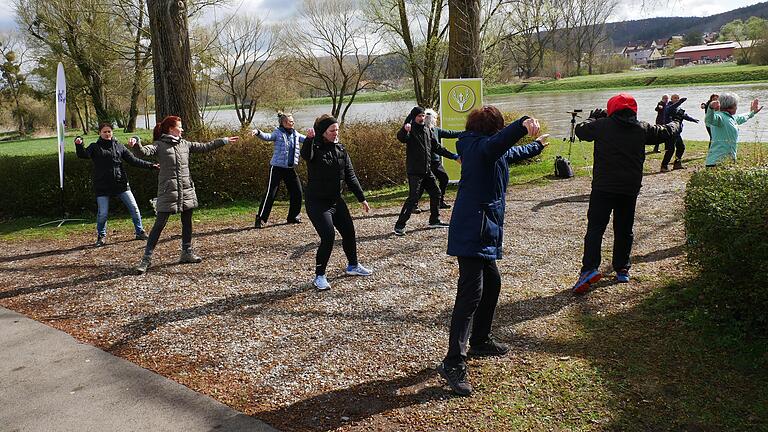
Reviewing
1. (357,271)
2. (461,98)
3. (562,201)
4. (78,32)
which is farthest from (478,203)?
(78,32)

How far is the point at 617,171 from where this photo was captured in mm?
5500

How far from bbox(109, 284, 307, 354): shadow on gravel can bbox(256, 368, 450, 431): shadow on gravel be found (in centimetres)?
201

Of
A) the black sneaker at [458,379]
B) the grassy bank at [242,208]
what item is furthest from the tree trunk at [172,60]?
the black sneaker at [458,379]

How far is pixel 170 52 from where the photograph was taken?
38.0ft

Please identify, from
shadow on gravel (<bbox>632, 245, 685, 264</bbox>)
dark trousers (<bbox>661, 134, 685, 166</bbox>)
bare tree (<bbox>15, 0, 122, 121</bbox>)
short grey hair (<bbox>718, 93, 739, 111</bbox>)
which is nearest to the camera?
shadow on gravel (<bbox>632, 245, 685, 264</bbox>)

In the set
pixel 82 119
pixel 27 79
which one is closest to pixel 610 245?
pixel 82 119

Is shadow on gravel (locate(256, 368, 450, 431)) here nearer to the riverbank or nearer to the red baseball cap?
the riverbank

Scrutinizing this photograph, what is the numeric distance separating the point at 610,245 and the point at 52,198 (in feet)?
33.3

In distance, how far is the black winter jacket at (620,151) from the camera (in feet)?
18.0

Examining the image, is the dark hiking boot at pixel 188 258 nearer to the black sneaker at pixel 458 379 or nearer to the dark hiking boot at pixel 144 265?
the dark hiking boot at pixel 144 265

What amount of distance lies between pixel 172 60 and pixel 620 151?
30.1 ft

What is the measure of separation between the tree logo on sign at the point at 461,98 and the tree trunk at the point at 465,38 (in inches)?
39.6

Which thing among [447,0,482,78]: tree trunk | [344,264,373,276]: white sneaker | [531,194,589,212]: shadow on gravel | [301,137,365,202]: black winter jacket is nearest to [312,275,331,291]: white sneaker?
[344,264,373,276]: white sneaker

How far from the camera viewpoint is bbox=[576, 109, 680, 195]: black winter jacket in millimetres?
5488
